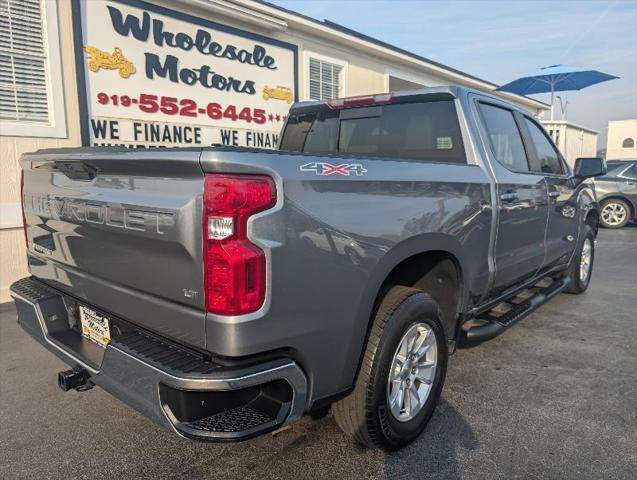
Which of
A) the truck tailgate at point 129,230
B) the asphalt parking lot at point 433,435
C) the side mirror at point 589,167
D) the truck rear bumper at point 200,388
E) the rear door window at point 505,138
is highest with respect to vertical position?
the rear door window at point 505,138

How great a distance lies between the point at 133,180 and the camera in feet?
6.61

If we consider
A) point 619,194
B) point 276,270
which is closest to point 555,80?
point 619,194

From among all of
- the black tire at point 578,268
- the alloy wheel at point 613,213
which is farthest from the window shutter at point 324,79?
the alloy wheel at point 613,213

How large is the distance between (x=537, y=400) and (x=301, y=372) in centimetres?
196

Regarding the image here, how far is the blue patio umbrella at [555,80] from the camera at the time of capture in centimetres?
1388

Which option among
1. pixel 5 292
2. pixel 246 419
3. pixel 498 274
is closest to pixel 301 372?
pixel 246 419

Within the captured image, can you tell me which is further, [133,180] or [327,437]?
[327,437]

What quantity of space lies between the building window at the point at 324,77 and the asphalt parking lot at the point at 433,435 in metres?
6.73

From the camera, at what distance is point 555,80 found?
14.5 m

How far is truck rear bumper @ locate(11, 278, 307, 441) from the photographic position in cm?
176

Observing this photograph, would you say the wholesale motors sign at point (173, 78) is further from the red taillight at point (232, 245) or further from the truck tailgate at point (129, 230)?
the red taillight at point (232, 245)

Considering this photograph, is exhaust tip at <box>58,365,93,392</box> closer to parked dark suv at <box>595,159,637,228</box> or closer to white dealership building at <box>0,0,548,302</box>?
white dealership building at <box>0,0,548,302</box>

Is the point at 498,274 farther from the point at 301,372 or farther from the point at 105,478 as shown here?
the point at 105,478

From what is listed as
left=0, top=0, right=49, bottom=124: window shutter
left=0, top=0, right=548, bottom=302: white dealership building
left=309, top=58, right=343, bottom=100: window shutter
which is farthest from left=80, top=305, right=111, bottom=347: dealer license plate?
left=309, top=58, right=343, bottom=100: window shutter
